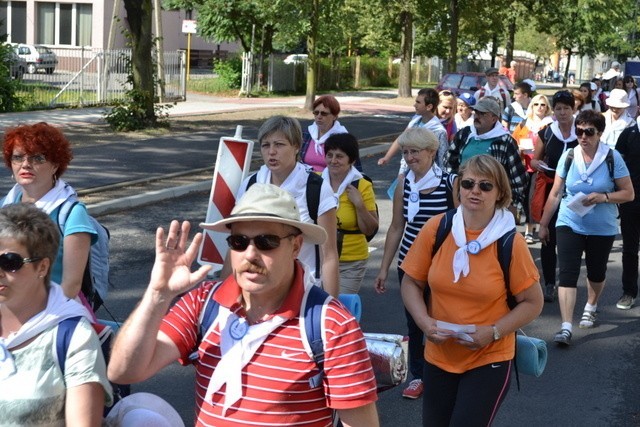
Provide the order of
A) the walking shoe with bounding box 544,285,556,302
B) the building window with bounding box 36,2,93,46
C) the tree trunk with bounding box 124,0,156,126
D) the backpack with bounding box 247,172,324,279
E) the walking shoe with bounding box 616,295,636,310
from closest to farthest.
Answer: the backpack with bounding box 247,172,324,279, the walking shoe with bounding box 616,295,636,310, the walking shoe with bounding box 544,285,556,302, the tree trunk with bounding box 124,0,156,126, the building window with bounding box 36,2,93,46

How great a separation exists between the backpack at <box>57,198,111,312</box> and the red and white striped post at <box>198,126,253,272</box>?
3.50 meters

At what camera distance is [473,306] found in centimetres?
474

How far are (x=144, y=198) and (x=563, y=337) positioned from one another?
7378mm

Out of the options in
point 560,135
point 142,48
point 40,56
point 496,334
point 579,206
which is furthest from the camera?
point 40,56

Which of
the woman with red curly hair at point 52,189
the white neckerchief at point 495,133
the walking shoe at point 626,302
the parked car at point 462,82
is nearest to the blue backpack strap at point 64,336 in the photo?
the woman with red curly hair at point 52,189

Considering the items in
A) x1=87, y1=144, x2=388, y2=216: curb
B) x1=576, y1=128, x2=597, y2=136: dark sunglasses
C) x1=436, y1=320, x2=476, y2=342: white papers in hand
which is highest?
x1=576, y1=128, x2=597, y2=136: dark sunglasses

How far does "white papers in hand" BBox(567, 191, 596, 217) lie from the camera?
7.98m

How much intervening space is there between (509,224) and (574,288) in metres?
3.62

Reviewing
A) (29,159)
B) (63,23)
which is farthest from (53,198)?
(63,23)

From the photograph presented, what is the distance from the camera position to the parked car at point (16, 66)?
27.1 m

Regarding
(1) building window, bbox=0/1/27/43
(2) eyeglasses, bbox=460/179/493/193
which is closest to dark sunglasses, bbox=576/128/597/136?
(2) eyeglasses, bbox=460/179/493/193

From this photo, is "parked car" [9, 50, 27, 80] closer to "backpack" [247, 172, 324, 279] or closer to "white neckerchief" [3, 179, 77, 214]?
"backpack" [247, 172, 324, 279]

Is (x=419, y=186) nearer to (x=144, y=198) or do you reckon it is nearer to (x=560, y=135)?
(x=560, y=135)

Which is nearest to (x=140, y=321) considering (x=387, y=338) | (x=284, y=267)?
(x=284, y=267)
